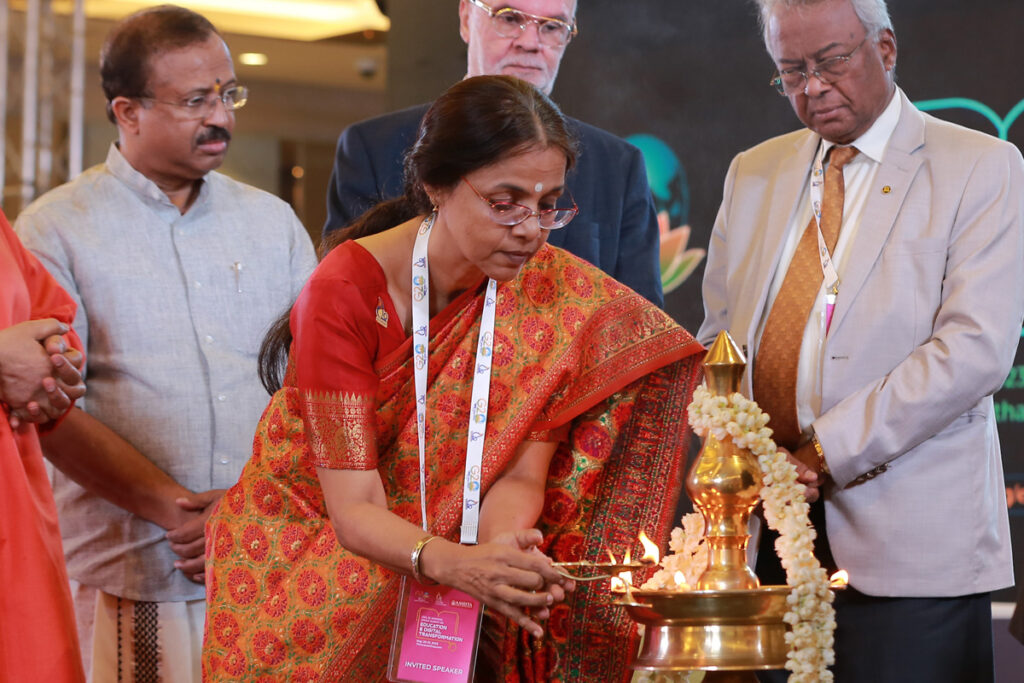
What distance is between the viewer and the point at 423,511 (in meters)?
2.20

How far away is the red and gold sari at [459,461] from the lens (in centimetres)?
219

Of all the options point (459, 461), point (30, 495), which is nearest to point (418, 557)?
point (459, 461)

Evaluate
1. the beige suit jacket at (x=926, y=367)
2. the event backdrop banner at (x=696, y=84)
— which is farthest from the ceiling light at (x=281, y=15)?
the beige suit jacket at (x=926, y=367)

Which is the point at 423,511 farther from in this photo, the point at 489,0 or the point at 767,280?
the point at 489,0

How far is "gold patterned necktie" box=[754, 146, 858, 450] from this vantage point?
258 centimetres

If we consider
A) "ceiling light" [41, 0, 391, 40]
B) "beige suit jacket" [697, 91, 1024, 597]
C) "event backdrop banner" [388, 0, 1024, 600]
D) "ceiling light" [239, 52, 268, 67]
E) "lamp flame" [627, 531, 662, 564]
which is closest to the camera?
"lamp flame" [627, 531, 662, 564]

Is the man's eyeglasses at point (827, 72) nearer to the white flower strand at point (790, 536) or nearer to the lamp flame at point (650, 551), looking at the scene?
the white flower strand at point (790, 536)

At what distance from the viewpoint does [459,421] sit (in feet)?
7.38

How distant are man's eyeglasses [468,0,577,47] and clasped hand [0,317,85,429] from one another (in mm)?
1246

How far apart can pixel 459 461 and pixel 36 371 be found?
852 millimetres

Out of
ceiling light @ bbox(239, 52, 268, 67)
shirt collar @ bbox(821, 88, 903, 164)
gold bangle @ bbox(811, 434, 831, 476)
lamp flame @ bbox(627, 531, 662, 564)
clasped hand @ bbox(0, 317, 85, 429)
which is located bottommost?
lamp flame @ bbox(627, 531, 662, 564)

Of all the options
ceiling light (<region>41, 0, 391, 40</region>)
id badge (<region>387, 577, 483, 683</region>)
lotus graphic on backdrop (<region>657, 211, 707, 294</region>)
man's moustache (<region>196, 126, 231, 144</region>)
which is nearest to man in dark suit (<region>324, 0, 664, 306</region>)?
man's moustache (<region>196, 126, 231, 144</region>)

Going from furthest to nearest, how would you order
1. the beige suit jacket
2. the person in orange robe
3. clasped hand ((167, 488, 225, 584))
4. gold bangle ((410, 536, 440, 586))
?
clasped hand ((167, 488, 225, 584))
the beige suit jacket
the person in orange robe
gold bangle ((410, 536, 440, 586))

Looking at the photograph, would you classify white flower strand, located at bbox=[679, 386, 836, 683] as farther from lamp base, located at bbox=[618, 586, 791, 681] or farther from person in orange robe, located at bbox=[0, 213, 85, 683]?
person in orange robe, located at bbox=[0, 213, 85, 683]
